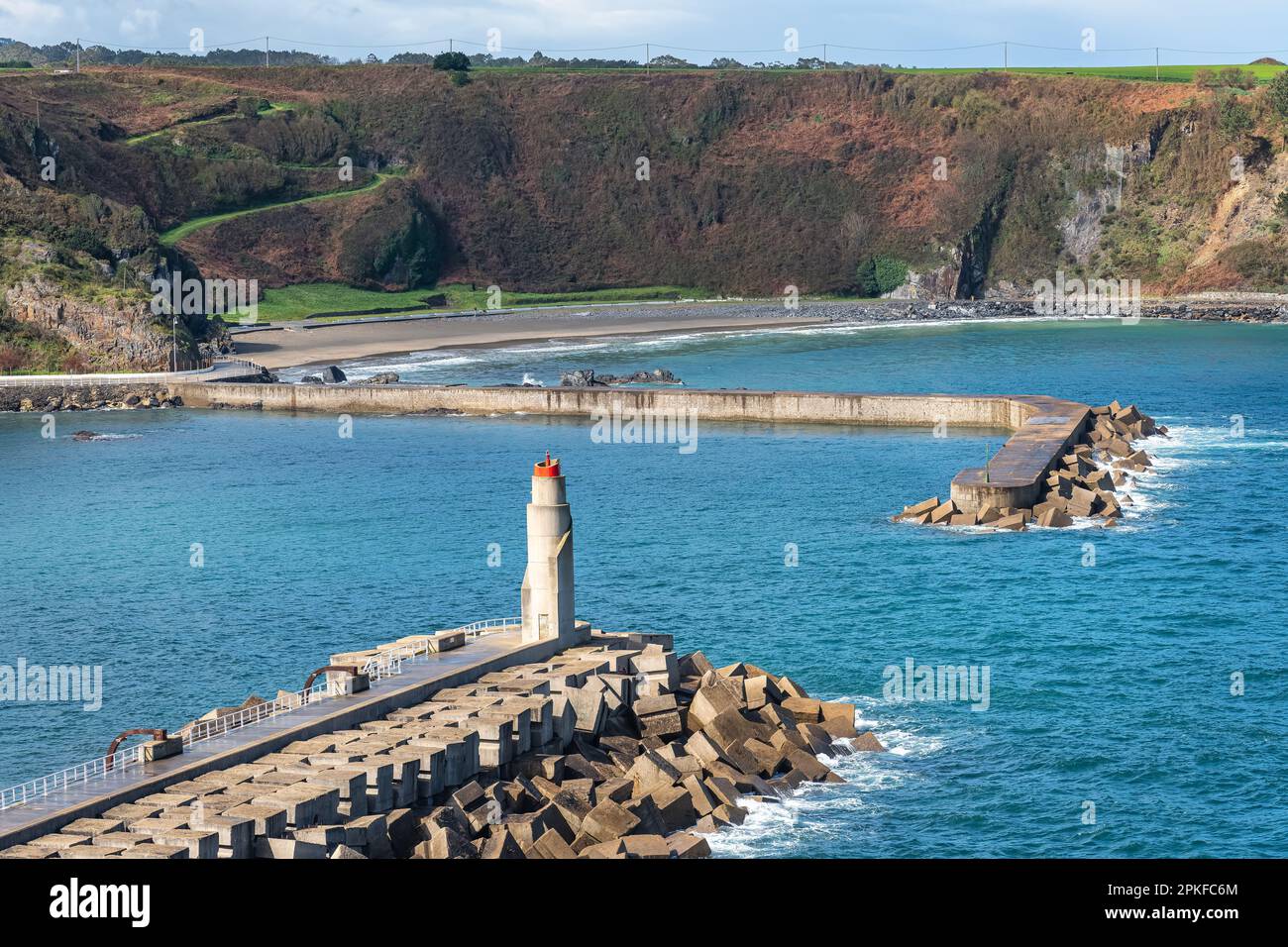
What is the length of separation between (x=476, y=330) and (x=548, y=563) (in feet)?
415

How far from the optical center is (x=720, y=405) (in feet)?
319

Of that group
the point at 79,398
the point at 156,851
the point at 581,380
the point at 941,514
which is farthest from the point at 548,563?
the point at 79,398

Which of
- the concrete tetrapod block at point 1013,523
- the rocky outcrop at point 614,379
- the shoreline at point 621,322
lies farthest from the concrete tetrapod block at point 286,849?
the shoreline at point 621,322

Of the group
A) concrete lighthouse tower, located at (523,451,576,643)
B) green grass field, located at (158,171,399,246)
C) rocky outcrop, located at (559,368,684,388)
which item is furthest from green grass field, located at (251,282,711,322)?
concrete lighthouse tower, located at (523,451,576,643)

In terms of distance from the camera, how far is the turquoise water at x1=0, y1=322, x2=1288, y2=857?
32.9m

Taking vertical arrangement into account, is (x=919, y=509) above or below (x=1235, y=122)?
below

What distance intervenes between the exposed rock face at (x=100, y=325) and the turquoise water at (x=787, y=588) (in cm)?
1675

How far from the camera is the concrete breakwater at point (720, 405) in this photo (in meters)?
83.1

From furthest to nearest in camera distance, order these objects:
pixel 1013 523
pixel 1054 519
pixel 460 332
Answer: pixel 460 332, pixel 1054 519, pixel 1013 523

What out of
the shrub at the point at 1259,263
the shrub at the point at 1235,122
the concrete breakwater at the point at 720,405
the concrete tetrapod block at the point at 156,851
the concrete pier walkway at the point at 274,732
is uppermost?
the shrub at the point at 1235,122

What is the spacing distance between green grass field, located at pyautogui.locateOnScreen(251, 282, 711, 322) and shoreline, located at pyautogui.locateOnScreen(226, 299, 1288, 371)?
820 cm

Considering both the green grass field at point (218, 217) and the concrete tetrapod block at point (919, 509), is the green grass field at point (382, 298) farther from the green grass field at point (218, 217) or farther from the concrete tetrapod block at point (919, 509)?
the concrete tetrapod block at point (919, 509)

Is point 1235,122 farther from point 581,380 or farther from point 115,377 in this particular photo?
point 115,377

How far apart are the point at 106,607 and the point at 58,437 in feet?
154
